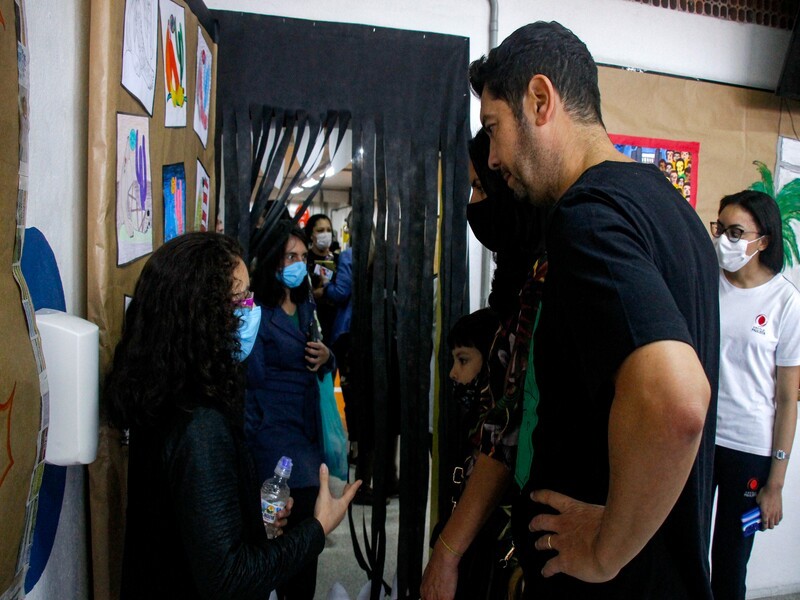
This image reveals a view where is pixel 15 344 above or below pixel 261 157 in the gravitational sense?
below

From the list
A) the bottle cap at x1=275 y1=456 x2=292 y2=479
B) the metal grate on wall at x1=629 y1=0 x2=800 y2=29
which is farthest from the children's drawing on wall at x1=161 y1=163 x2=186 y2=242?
the metal grate on wall at x1=629 y1=0 x2=800 y2=29

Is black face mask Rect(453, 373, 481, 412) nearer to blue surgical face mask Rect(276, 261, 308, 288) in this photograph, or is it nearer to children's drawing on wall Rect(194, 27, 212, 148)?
blue surgical face mask Rect(276, 261, 308, 288)

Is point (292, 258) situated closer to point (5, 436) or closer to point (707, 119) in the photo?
point (5, 436)

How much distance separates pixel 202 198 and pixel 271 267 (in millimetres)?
384

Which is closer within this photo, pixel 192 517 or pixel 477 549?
pixel 192 517

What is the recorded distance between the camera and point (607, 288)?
63 centimetres

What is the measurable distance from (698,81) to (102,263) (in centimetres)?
237

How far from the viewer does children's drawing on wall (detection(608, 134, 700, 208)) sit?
2.30 metres

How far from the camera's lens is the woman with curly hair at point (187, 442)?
906 millimetres

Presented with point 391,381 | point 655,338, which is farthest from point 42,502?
point 391,381

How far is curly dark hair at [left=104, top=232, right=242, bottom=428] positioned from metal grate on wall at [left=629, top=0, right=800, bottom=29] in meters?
2.16

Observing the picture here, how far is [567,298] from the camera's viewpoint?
691 mm

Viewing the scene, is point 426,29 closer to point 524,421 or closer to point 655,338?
point 524,421

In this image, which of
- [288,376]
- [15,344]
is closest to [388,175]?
[288,376]
